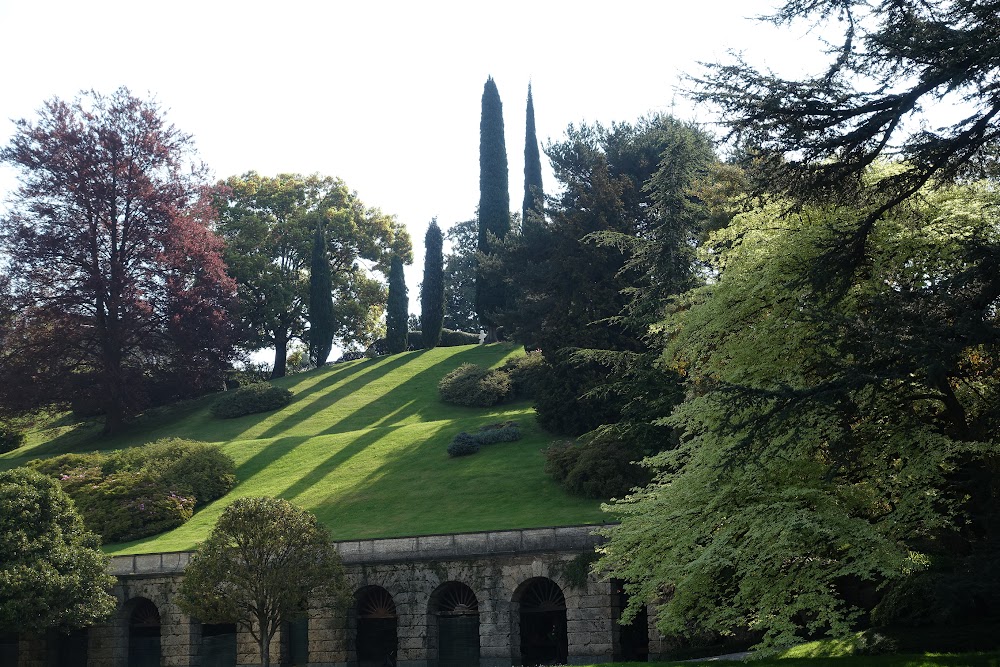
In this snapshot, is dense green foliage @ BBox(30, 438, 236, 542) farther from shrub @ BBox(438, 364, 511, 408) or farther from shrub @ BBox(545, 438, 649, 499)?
shrub @ BBox(545, 438, 649, 499)

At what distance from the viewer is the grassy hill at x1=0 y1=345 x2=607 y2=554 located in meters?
38.1

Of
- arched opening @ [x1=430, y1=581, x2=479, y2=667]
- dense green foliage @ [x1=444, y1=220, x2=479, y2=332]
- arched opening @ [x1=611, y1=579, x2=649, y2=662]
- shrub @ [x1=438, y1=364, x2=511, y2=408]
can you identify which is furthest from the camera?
dense green foliage @ [x1=444, y1=220, x2=479, y2=332]

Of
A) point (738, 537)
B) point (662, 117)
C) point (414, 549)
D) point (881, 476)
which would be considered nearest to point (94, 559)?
point (414, 549)

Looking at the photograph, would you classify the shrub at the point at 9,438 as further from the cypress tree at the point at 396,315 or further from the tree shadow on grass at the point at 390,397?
the cypress tree at the point at 396,315

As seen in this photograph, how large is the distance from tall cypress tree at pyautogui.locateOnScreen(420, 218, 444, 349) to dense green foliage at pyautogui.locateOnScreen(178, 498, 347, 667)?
45.4m

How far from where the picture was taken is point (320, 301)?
76.2 m

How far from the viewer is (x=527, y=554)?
32.3m

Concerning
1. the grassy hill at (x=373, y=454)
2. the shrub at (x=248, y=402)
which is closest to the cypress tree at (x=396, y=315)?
the grassy hill at (x=373, y=454)

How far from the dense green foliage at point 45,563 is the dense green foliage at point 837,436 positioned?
19.6m

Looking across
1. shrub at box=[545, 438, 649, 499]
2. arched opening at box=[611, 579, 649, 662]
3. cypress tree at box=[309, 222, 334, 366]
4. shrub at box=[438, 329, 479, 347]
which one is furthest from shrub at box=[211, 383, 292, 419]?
arched opening at box=[611, 579, 649, 662]

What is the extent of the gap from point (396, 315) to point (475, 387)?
72.6 ft

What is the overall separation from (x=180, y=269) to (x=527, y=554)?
35617mm

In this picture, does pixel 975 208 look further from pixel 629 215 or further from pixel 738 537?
pixel 629 215

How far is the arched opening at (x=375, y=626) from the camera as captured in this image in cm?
3475
